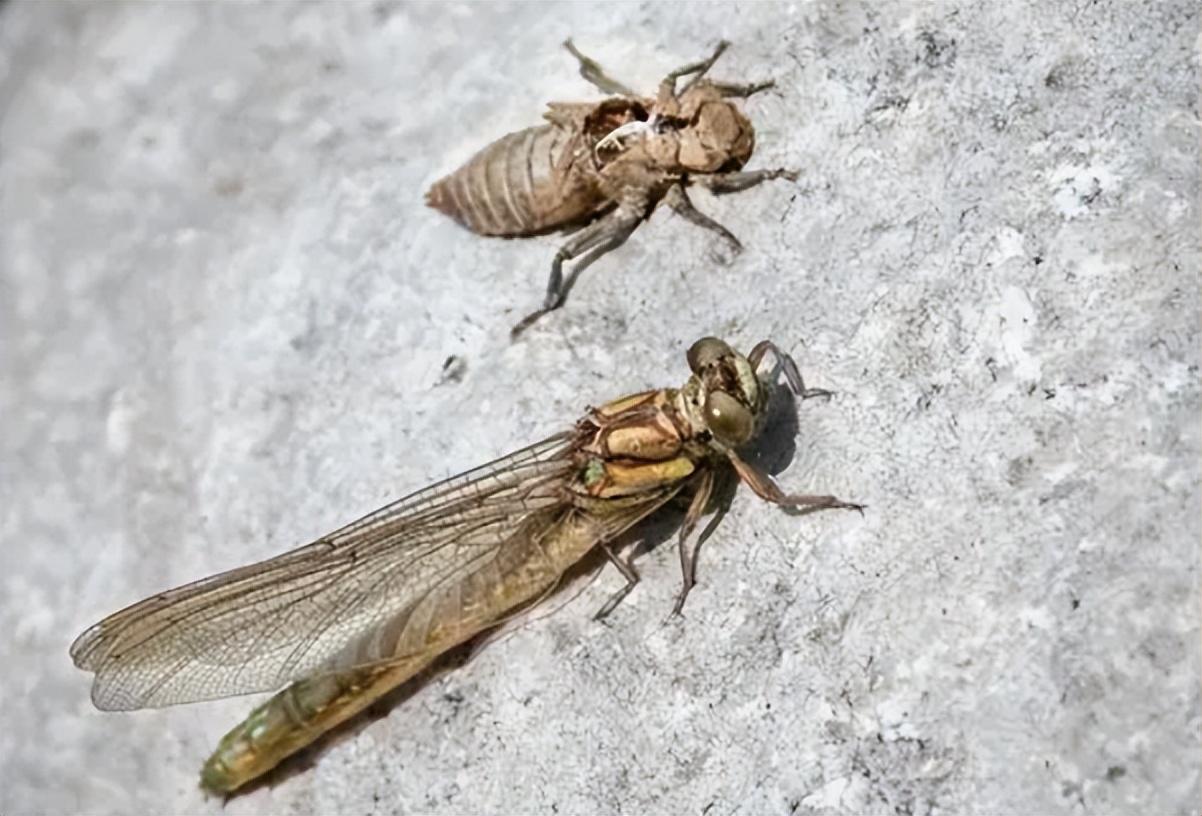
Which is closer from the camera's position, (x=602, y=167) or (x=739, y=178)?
(x=739, y=178)

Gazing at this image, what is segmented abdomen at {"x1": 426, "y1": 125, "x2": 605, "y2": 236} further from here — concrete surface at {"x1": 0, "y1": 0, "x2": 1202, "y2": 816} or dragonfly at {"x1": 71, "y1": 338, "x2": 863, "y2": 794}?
dragonfly at {"x1": 71, "y1": 338, "x2": 863, "y2": 794}

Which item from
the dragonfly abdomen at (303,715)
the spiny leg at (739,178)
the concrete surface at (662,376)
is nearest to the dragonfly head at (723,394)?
the concrete surface at (662,376)

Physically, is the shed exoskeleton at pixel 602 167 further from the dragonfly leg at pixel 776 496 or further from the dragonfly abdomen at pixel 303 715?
the dragonfly abdomen at pixel 303 715

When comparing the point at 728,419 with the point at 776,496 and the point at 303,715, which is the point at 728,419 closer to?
the point at 776,496

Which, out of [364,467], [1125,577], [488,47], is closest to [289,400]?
[364,467]

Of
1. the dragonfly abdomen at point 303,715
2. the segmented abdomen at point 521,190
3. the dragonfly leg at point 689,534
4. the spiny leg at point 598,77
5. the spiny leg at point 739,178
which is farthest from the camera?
the spiny leg at point 598,77

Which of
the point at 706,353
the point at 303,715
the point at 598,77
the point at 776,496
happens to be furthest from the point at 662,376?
the point at 303,715
